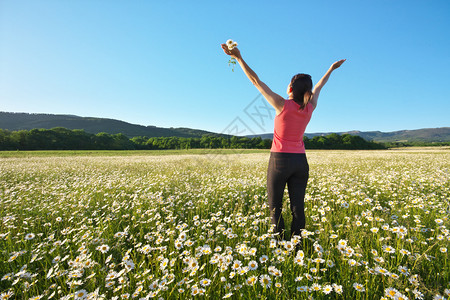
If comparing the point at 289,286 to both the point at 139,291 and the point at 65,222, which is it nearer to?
the point at 139,291

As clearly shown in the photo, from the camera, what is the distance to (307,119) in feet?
9.58

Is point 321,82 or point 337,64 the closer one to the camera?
point 321,82

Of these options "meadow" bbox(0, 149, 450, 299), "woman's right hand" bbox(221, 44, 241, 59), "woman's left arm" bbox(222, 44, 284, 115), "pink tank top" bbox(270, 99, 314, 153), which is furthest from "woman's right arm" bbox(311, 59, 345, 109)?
"meadow" bbox(0, 149, 450, 299)

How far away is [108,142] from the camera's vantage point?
2955 inches

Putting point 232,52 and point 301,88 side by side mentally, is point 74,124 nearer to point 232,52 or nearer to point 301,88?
point 232,52

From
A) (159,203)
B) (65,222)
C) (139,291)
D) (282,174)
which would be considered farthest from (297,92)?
(65,222)

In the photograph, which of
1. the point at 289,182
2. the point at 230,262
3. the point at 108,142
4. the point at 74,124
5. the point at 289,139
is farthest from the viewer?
the point at 74,124

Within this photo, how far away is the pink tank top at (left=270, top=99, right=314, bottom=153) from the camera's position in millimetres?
2827

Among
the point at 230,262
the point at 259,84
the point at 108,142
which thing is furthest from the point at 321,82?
the point at 108,142

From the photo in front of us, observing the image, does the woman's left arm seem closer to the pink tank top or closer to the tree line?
the pink tank top

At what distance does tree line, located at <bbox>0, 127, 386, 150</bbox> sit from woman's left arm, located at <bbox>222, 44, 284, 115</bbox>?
149ft

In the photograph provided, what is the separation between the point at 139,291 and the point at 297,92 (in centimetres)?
297

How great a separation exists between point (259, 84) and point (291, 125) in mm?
746

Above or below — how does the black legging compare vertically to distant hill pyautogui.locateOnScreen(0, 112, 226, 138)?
below
